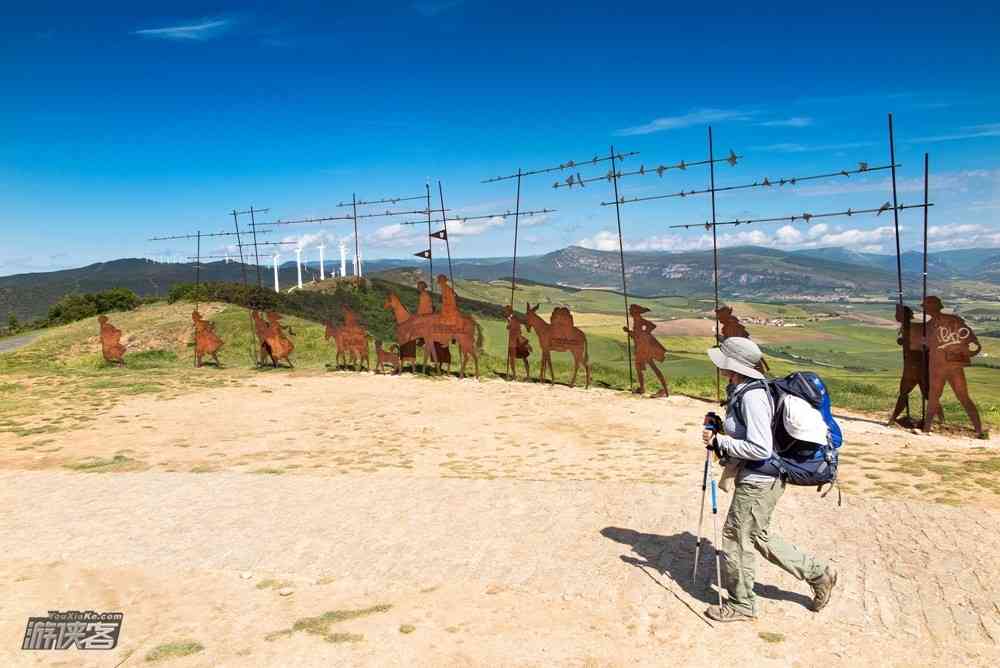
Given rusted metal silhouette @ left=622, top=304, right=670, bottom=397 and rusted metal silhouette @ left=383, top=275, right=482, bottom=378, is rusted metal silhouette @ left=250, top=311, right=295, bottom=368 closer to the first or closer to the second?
rusted metal silhouette @ left=383, top=275, right=482, bottom=378

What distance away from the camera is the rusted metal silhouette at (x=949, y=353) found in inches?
463

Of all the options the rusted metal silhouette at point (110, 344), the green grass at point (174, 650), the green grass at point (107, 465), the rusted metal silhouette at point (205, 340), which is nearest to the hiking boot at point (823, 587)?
the green grass at point (174, 650)

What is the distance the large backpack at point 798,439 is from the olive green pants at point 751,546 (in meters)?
0.17

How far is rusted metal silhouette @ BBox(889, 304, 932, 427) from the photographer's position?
1226 centimetres

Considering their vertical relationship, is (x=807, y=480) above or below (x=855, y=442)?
above

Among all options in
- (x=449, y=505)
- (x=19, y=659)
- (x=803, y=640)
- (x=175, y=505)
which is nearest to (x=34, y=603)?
(x=19, y=659)

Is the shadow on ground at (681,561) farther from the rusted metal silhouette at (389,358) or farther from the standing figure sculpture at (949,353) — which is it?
the rusted metal silhouette at (389,358)

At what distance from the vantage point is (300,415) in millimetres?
15188

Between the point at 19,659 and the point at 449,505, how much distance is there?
472 cm

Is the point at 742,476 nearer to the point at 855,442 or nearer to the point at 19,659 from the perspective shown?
the point at 19,659

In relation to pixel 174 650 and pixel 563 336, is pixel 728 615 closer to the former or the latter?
pixel 174 650

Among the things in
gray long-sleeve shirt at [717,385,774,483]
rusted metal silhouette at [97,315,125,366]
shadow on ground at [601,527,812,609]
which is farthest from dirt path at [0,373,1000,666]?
rusted metal silhouette at [97,315,125,366]

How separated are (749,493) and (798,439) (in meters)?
0.62

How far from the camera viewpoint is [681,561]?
6.50 metres
